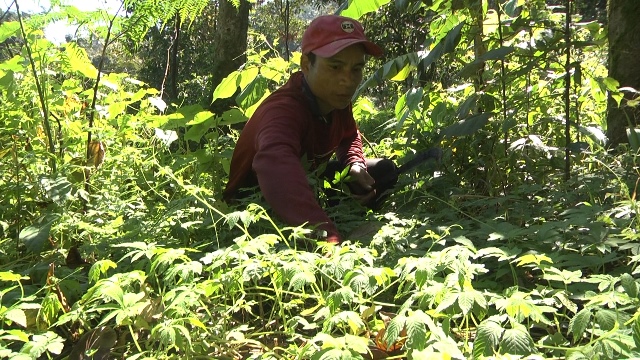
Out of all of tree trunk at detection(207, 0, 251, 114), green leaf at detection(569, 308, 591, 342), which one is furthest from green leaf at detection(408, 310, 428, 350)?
tree trunk at detection(207, 0, 251, 114)

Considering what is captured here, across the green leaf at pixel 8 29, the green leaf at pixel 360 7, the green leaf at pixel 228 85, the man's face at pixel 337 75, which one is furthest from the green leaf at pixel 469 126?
the green leaf at pixel 8 29

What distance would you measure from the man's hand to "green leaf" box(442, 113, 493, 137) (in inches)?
15.9

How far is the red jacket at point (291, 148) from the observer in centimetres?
207

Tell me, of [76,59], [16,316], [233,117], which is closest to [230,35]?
[233,117]

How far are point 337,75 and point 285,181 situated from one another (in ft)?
2.29

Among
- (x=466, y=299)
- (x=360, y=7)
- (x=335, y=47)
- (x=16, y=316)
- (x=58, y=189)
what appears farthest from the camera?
(x=360, y=7)

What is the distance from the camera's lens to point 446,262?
136 centimetres

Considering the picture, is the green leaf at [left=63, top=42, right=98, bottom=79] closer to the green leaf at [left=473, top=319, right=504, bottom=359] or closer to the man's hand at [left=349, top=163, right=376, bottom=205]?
the man's hand at [left=349, top=163, right=376, bottom=205]

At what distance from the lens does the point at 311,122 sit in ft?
8.88

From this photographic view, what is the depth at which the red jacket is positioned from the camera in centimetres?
207

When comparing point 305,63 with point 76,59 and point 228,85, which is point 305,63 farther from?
point 76,59

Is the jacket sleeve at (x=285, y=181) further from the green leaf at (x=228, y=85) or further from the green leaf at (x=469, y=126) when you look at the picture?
the green leaf at (x=228, y=85)

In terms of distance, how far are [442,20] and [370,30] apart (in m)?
9.40

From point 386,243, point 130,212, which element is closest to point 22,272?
point 130,212
